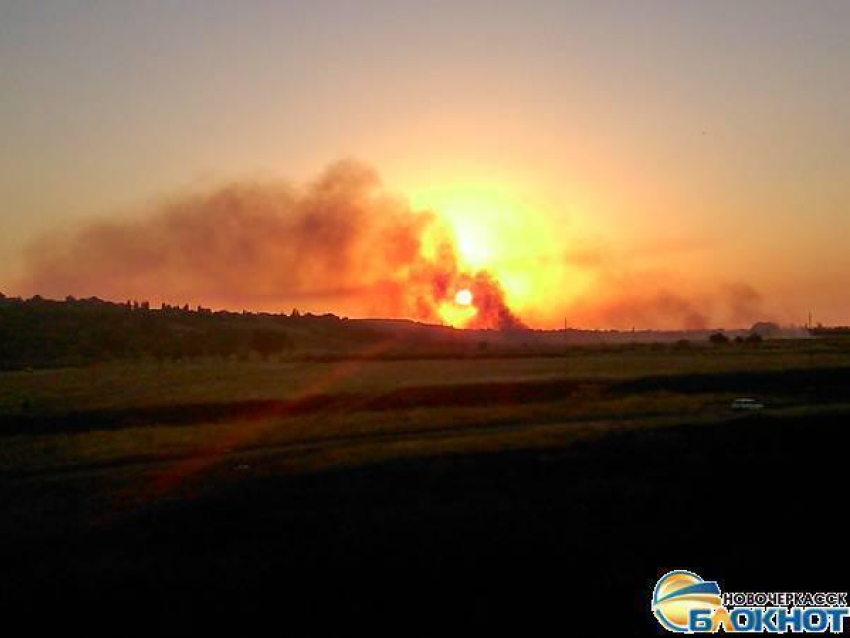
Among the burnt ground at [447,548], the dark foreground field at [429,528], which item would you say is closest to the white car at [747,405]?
the dark foreground field at [429,528]

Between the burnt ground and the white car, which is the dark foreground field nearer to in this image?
the burnt ground

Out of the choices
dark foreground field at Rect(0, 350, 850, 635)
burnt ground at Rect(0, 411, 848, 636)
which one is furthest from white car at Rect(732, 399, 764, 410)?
burnt ground at Rect(0, 411, 848, 636)

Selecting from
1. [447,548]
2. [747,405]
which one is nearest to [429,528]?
[447,548]

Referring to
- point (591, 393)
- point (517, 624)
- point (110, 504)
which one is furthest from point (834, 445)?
point (591, 393)

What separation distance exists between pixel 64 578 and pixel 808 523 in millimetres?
16459

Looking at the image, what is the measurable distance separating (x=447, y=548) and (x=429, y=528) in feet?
6.09

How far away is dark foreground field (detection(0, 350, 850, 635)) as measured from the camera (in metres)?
18.2

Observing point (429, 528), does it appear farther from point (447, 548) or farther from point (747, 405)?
point (747, 405)

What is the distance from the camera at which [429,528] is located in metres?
23.6

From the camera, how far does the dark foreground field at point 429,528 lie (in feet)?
59.9

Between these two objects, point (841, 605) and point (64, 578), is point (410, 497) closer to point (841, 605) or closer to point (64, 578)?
point (64, 578)

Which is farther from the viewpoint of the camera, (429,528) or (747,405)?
(747,405)

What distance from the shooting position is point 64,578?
2033 cm

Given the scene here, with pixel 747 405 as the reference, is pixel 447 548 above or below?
below
